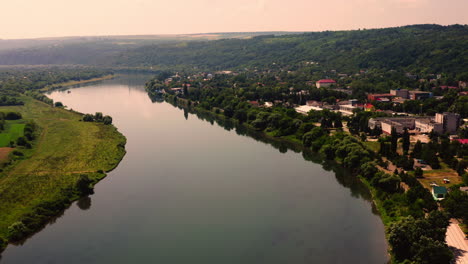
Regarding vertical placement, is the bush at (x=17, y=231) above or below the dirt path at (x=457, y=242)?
below

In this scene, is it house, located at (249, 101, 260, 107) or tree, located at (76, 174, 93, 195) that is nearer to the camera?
tree, located at (76, 174, 93, 195)

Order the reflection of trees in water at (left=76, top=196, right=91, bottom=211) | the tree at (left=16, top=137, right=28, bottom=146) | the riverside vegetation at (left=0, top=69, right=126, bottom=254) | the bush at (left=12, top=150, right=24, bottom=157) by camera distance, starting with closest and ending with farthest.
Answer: the riverside vegetation at (left=0, top=69, right=126, bottom=254) < the reflection of trees in water at (left=76, top=196, right=91, bottom=211) < the bush at (left=12, top=150, right=24, bottom=157) < the tree at (left=16, top=137, right=28, bottom=146)

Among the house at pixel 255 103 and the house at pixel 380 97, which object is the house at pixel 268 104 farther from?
the house at pixel 380 97

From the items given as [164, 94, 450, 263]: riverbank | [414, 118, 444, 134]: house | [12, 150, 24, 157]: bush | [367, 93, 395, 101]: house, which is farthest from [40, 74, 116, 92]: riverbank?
[414, 118, 444, 134]: house

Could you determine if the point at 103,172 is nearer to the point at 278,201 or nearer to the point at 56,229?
the point at 56,229

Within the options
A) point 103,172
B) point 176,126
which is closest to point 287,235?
point 103,172

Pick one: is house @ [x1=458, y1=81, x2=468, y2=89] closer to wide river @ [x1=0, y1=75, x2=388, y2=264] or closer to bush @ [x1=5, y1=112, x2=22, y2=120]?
wide river @ [x1=0, y1=75, x2=388, y2=264]

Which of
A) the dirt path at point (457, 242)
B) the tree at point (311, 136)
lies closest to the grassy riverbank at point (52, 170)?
the tree at point (311, 136)
